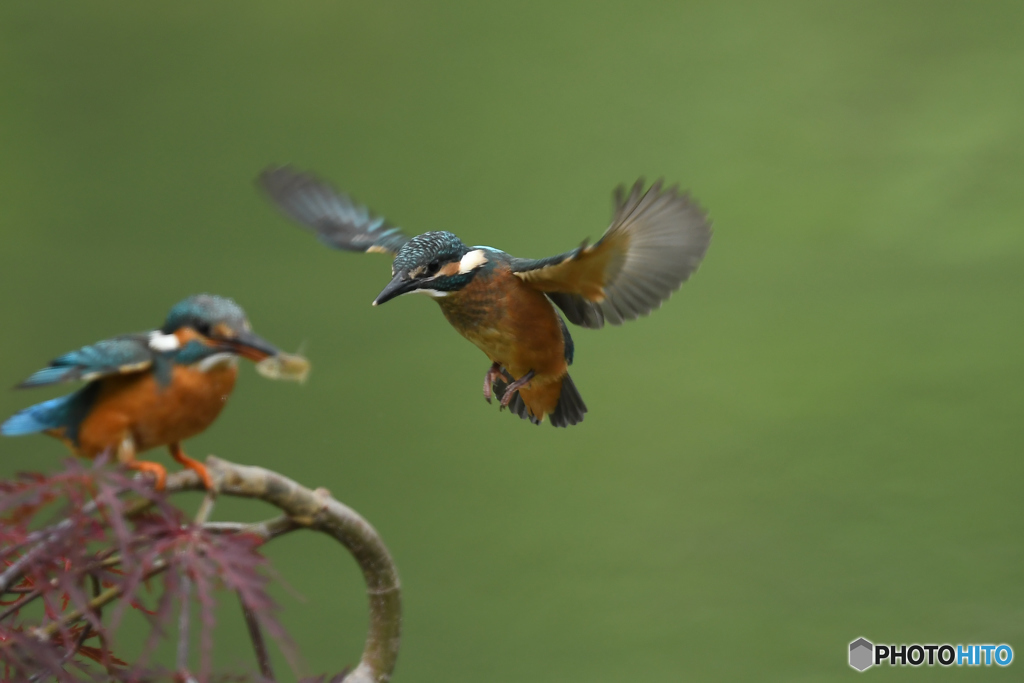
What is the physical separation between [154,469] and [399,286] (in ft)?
1.05

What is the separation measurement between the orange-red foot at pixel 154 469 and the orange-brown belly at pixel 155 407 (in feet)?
0.06

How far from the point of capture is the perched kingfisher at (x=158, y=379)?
0.72m

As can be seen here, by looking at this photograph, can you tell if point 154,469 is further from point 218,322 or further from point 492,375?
point 492,375

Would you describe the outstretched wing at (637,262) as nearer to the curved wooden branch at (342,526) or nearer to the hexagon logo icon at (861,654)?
the curved wooden branch at (342,526)

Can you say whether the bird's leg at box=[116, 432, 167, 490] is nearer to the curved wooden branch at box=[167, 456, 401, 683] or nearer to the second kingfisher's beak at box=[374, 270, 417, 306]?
the curved wooden branch at box=[167, 456, 401, 683]

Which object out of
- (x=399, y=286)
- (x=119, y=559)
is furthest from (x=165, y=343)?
(x=399, y=286)

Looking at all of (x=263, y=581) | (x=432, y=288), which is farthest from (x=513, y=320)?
(x=263, y=581)

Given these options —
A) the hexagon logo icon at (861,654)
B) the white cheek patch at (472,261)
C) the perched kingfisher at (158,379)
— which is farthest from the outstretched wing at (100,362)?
the hexagon logo icon at (861,654)

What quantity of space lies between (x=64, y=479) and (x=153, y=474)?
64 mm

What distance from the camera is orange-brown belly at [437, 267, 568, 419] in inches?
44.2

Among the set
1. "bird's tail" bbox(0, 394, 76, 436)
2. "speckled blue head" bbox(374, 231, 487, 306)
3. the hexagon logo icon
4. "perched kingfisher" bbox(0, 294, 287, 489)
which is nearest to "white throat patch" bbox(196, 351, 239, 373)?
"perched kingfisher" bbox(0, 294, 287, 489)

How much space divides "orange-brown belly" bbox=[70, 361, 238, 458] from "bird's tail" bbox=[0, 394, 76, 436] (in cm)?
2

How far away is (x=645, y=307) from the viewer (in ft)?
3.72

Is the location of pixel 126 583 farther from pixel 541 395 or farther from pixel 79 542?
pixel 541 395
